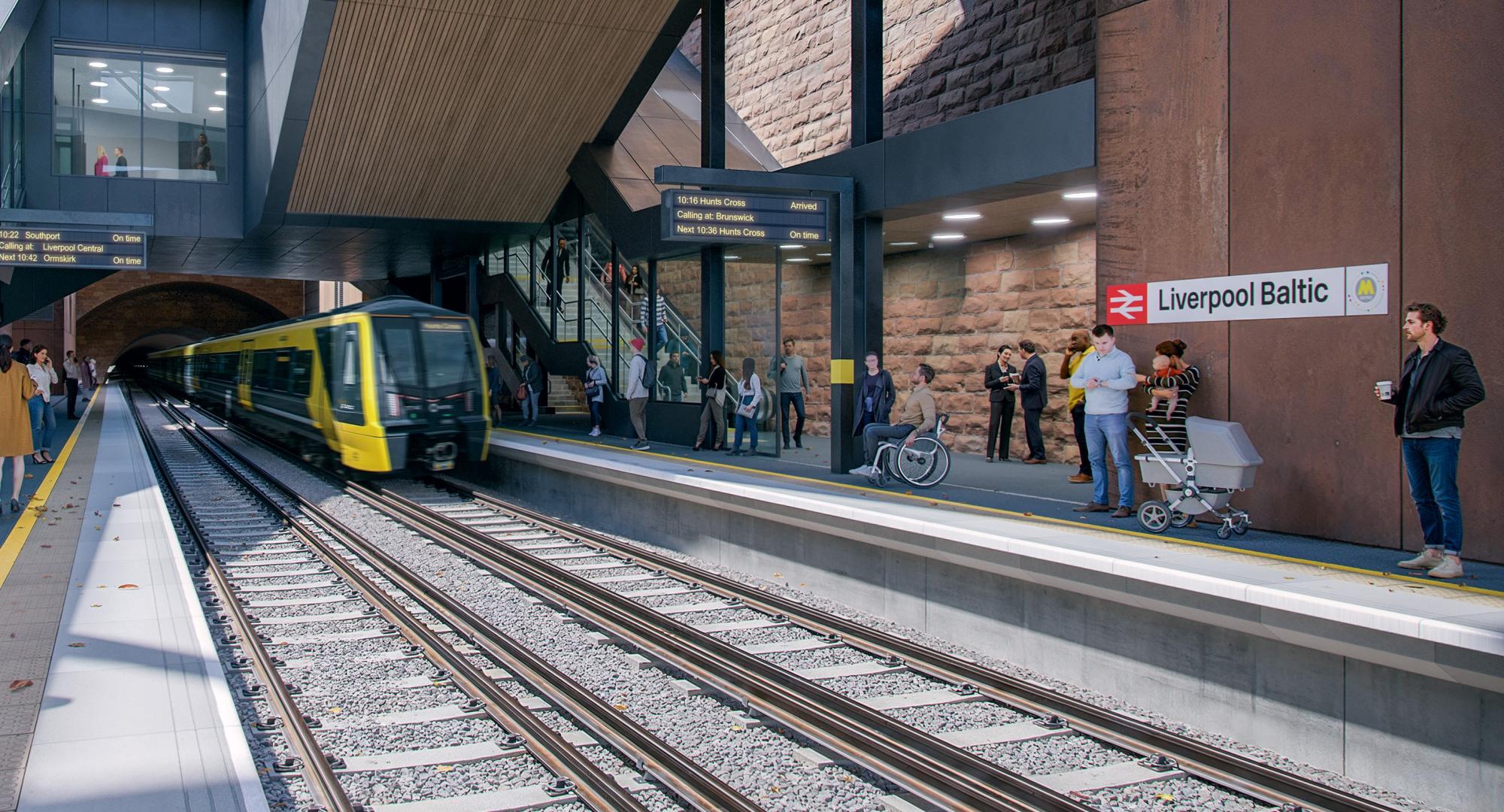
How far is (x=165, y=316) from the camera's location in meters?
60.6

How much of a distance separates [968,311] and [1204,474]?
8.45 metres

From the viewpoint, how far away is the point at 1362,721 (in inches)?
208

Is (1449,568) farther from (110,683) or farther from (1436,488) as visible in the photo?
(110,683)

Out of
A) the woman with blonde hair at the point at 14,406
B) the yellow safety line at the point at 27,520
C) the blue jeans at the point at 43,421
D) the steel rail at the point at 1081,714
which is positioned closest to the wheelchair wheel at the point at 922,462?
the steel rail at the point at 1081,714

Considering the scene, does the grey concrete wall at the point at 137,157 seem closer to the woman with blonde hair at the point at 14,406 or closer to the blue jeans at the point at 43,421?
the blue jeans at the point at 43,421

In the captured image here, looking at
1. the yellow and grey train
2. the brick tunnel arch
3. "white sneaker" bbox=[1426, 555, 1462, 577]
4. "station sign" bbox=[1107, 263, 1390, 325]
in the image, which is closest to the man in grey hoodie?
the yellow and grey train

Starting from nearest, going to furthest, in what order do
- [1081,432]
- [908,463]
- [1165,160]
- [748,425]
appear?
1. [1165,160]
2. [908,463]
3. [1081,432]
4. [748,425]

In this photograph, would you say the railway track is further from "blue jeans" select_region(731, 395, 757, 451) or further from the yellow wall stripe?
"blue jeans" select_region(731, 395, 757, 451)

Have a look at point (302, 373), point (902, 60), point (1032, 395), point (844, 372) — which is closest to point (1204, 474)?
point (844, 372)

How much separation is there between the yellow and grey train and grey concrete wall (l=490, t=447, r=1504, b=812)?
687 cm

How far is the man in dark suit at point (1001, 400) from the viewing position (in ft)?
48.6

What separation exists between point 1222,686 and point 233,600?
6567 millimetres

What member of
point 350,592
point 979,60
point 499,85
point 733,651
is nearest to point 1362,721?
point 733,651

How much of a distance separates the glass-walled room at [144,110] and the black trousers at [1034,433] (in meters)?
17.6
